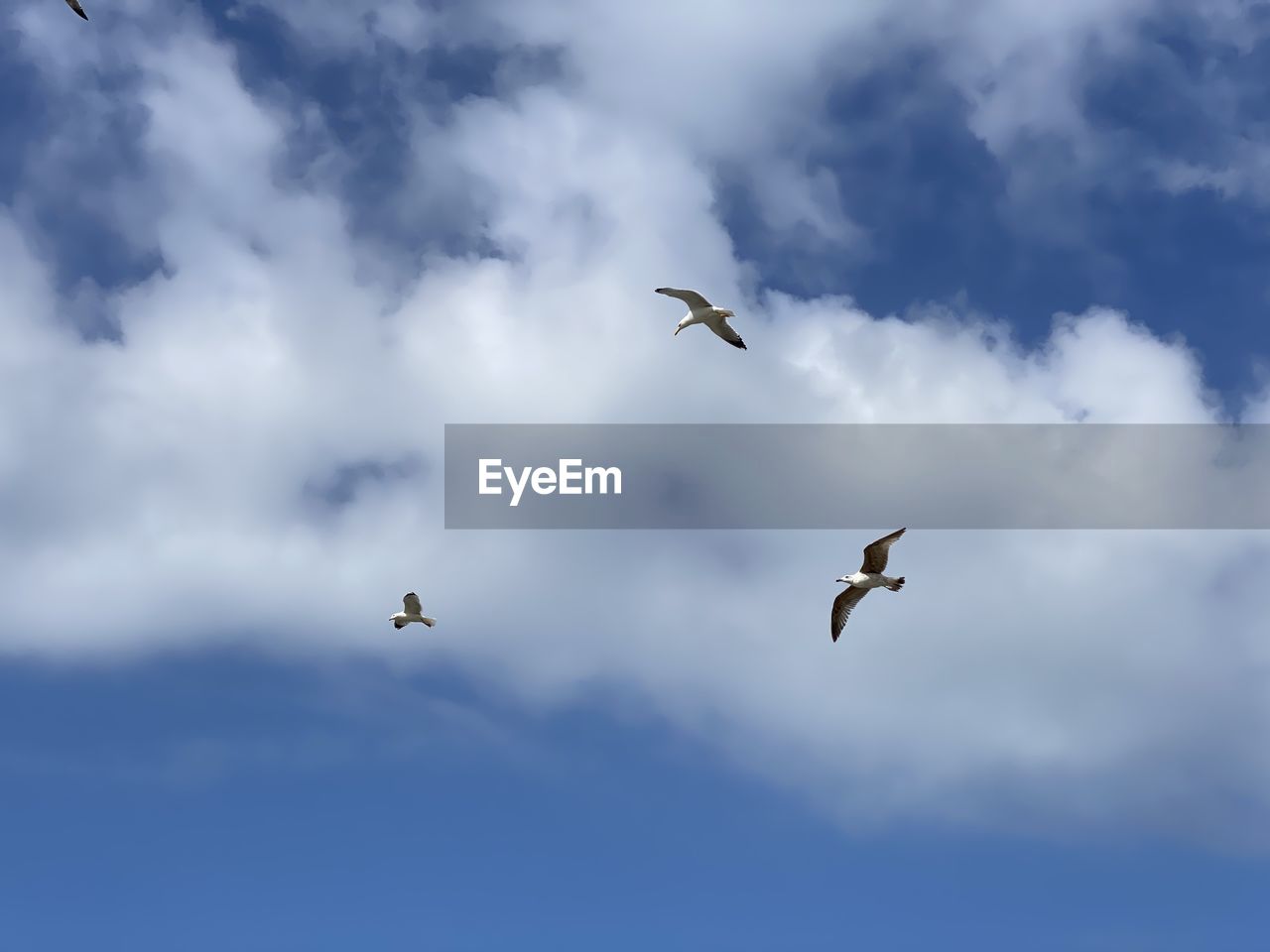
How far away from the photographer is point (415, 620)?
76.6 metres

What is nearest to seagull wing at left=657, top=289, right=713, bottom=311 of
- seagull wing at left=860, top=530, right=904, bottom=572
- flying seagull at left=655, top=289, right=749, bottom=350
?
flying seagull at left=655, top=289, right=749, bottom=350

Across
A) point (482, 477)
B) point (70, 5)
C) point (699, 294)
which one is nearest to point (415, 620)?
point (482, 477)

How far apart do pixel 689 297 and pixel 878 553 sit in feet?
58.5

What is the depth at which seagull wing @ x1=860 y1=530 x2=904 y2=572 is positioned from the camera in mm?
58250

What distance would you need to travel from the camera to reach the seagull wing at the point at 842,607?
62.8 meters

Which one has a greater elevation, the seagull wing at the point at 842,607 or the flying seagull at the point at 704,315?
the flying seagull at the point at 704,315

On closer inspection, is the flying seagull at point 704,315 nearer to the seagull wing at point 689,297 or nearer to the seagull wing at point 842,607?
the seagull wing at point 689,297

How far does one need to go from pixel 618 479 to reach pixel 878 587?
1575 centimetres

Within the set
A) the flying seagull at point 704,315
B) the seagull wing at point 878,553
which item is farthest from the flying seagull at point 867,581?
the flying seagull at point 704,315

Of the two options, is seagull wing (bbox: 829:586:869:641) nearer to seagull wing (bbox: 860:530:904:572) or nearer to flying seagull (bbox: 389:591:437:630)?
seagull wing (bbox: 860:530:904:572)

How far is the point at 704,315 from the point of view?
224ft

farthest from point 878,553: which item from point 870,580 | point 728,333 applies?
point 728,333

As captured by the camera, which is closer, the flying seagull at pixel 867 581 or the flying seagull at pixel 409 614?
the flying seagull at pixel 867 581

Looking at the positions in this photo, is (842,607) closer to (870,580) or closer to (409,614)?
(870,580)
